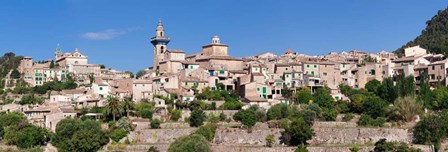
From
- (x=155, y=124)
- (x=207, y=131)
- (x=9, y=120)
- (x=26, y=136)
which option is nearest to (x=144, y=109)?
(x=155, y=124)

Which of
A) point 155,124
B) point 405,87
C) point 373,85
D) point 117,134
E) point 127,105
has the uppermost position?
point 373,85

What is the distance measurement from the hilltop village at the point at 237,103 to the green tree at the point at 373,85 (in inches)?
3.6

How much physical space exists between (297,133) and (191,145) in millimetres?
7232

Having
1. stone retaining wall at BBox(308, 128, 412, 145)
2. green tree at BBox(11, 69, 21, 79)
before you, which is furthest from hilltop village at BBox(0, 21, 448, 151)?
green tree at BBox(11, 69, 21, 79)

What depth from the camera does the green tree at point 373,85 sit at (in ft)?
175

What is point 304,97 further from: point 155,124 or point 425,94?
point 155,124

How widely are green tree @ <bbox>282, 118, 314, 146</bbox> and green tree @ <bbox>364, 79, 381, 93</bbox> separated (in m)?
13.3

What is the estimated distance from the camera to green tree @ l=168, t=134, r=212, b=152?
3866 centimetres

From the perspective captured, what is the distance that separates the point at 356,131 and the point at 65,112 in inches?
908

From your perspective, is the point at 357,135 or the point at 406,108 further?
the point at 406,108

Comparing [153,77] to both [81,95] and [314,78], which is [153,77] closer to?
[81,95]

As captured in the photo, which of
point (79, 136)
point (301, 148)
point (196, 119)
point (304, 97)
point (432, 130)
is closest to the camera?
point (301, 148)

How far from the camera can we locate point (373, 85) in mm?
54188

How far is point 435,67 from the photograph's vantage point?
5472 cm
